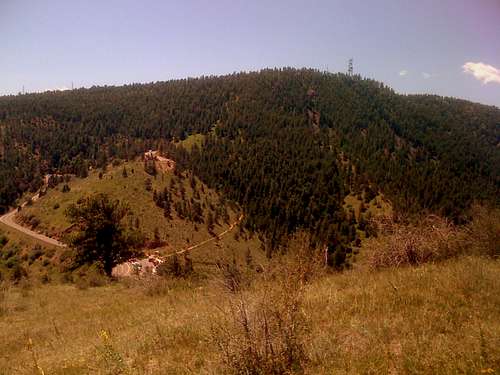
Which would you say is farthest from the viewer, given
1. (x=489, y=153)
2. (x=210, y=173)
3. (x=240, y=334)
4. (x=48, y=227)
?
(x=489, y=153)

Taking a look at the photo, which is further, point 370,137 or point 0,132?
point 370,137

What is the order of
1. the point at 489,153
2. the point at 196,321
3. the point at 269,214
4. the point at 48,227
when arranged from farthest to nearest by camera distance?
the point at 489,153
the point at 269,214
the point at 48,227
the point at 196,321

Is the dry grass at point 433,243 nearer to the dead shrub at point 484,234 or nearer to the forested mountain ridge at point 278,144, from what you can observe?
the dead shrub at point 484,234

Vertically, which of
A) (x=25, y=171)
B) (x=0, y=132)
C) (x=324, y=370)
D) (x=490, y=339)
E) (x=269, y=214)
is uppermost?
(x=490, y=339)

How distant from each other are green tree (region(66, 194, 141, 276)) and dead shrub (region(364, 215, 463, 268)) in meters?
20.4

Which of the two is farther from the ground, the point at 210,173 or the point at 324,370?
the point at 324,370

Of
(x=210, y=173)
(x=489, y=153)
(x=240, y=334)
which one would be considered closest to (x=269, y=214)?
(x=210, y=173)

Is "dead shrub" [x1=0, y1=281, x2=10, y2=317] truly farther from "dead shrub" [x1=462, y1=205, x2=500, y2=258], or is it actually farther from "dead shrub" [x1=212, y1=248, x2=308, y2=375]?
"dead shrub" [x1=462, y1=205, x2=500, y2=258]

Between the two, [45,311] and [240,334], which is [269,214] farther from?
[240,334]

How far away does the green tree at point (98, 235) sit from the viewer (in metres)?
25.5

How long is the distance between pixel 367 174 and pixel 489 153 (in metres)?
85.4

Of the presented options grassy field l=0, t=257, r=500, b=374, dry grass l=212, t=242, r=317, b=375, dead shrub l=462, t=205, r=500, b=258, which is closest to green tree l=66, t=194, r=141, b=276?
grassy field l=0, t=257, r=500, b=374

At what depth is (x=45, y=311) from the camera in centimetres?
1174

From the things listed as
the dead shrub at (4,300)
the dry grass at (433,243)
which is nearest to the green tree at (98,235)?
the dead shrub at (4,300)
